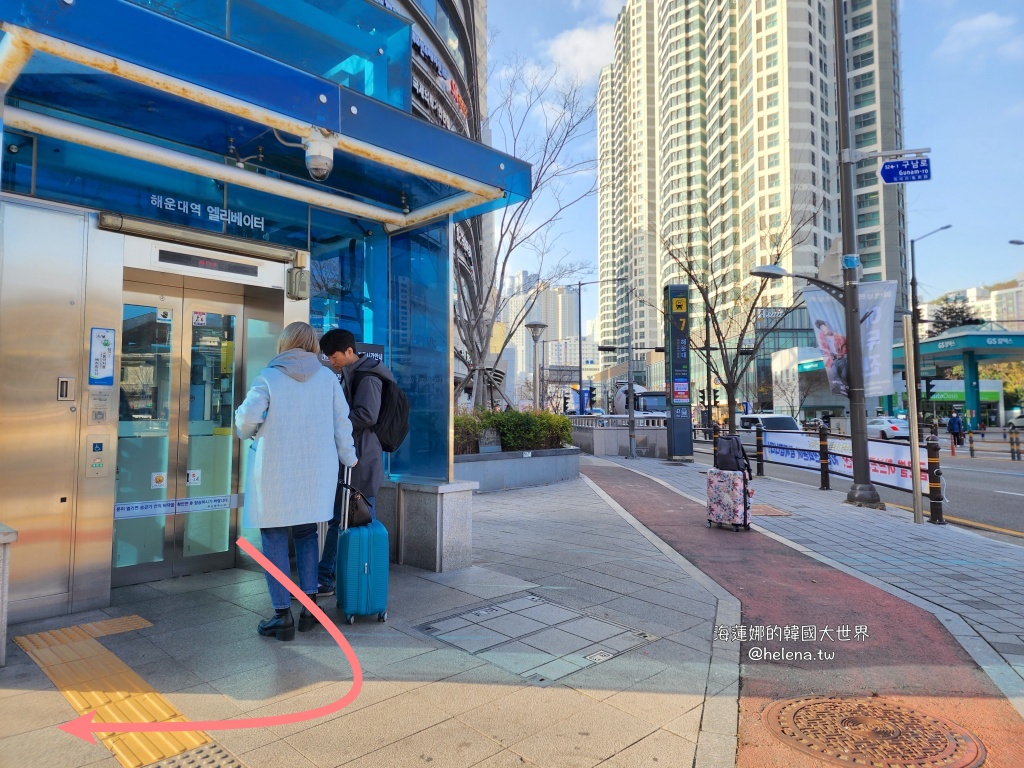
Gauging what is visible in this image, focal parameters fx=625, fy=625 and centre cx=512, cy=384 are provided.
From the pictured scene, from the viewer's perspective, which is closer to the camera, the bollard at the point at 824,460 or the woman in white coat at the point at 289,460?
the woman in white coat at the point at 289,460

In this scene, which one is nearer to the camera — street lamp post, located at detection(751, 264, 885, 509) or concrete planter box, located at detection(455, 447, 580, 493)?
street lamp post, located at detection(751, 264, 885, 509)

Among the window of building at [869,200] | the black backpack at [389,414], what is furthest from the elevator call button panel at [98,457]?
the window of building at [869,200]

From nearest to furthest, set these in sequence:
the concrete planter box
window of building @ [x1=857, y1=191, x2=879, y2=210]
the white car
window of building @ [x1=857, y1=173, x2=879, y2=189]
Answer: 1. the concrete planter box
2. the white car
3. window of building @ [x1=857, y1=191, x2=879, y2=210]
4. window of building @ [x1=857, y1=173, x2=879, y2=189]

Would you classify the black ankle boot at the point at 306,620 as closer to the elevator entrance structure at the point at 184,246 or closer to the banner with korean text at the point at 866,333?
the elevator entrance structure at the point at 184,246

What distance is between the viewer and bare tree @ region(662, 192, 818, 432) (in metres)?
19.1

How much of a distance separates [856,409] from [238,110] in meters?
10.6

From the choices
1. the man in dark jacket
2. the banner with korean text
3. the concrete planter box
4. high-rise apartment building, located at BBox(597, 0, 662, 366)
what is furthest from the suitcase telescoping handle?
high-rise apartment building, located at BBox(597, 0, 662, 366)

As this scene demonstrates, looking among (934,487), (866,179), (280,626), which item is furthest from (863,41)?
(280,626)

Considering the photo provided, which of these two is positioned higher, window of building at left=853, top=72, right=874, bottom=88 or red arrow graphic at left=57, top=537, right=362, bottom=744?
window of building at left=853, top=72, right=874, bottom=88

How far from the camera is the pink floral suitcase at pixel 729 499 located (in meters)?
8.12

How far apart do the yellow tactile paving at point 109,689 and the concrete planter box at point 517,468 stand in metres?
7.27

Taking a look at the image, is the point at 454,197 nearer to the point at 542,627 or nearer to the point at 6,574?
the point at 542,627

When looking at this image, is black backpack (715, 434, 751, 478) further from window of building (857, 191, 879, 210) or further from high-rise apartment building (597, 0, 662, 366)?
high-rise apartment building (597, 0, 662, 366)

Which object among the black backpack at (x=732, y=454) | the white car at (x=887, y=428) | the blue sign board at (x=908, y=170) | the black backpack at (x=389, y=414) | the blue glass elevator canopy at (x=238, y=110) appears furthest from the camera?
the white car at (x=887, y=428)
